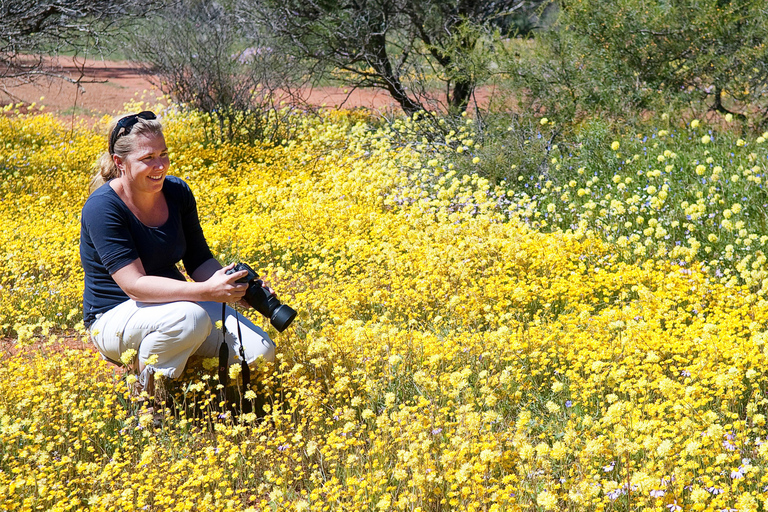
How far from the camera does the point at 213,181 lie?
757cm

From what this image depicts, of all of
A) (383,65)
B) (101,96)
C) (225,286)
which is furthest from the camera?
(101,96)

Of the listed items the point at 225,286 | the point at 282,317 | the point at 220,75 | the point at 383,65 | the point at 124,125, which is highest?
the point at 124,125

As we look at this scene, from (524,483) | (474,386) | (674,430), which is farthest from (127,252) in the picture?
(674,430)

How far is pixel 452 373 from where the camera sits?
2850 millimetres

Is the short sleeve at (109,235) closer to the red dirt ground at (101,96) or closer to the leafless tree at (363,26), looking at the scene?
the leafless tree at (363,26)

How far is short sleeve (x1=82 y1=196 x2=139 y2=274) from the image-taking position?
10.4 ft

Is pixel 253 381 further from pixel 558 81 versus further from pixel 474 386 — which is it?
pixel 558 81

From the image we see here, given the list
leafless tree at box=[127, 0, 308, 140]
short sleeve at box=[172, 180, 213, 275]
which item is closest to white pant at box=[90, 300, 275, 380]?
short sleeve at box=[172, 180, 213, 275]

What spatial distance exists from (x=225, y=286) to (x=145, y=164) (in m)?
0.73

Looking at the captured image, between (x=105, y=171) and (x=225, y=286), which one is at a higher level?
(x=105, y=171)

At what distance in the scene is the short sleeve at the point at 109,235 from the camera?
10.4 feet

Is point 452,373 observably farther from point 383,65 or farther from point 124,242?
point 383,65

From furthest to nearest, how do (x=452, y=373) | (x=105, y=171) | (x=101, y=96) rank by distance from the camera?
(x=101, y=96), (x=105, y=171), (x=452, y=373)

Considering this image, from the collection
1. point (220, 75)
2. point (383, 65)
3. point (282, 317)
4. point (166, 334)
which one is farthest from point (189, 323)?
point (220, 75)
